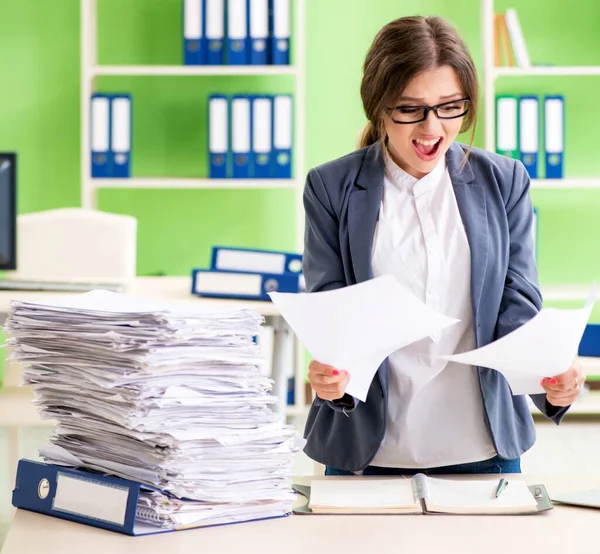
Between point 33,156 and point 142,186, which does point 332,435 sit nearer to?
point 142,186

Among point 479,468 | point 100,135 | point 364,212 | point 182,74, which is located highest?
point 182,74

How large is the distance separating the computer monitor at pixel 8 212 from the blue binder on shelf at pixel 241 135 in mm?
1386

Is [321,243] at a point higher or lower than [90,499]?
higher

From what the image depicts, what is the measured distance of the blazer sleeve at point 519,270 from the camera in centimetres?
152

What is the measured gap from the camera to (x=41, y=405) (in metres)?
1.40

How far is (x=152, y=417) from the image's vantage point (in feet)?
4.15

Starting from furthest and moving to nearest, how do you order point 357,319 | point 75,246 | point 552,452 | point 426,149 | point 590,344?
point 552,452, point 75,246, point 590,344, point 426,149, point 357,319

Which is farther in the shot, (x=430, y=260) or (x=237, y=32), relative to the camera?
(x=237, y=32)

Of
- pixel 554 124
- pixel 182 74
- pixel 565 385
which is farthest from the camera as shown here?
pixel 182 74

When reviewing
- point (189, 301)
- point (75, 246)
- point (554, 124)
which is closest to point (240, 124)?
point (75, 246)

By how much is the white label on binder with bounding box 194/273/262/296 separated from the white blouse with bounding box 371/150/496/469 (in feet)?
4.67

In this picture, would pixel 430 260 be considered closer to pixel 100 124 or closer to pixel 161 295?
pixel 161 295

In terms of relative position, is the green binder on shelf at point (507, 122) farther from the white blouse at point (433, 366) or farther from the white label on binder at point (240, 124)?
the white blouse at point (433, 366)

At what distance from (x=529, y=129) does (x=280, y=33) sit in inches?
44.3
